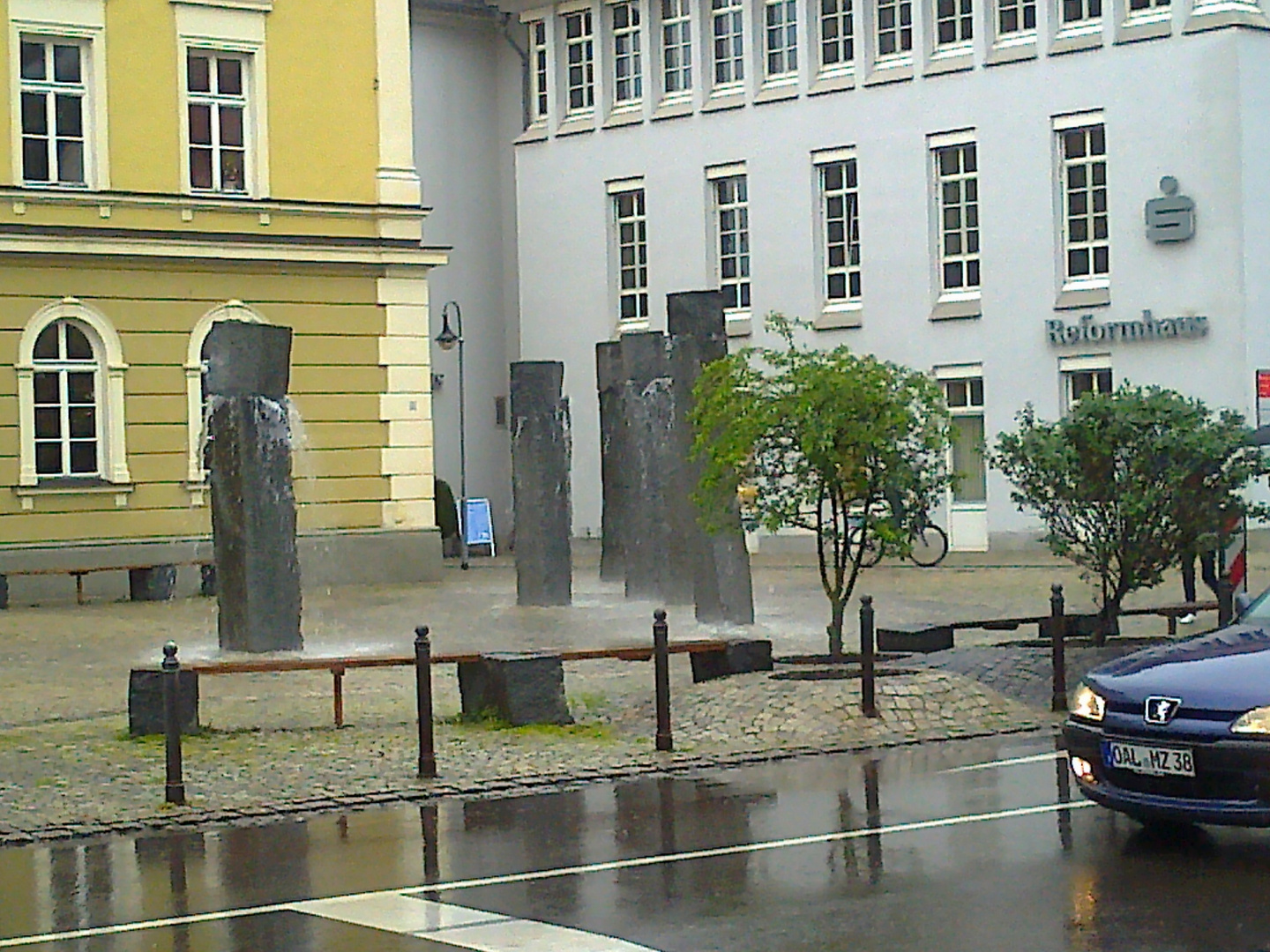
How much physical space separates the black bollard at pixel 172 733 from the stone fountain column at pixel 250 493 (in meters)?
9.58

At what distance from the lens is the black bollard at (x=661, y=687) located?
15.0 m

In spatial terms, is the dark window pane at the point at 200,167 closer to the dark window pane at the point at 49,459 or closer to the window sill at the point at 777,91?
the dark window pane at the point at 49,459

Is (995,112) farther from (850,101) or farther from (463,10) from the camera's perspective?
(463,10)

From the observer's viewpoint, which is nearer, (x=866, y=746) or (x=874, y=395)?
(x=866, y=746)

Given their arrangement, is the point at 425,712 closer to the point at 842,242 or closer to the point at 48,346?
the point at 48,346

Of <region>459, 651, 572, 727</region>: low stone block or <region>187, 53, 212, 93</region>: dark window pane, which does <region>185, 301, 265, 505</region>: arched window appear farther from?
<region>459, 651, 572, 727</region>: low stone block

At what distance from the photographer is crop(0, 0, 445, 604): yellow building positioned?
32438mm

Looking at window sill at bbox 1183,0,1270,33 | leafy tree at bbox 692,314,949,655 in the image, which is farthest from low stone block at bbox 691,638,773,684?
window sill at bbox 1183,0,1270,33

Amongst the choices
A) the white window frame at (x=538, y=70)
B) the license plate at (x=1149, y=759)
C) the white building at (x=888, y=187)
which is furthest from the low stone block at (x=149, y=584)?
the license plate at (x=1149, y=759)

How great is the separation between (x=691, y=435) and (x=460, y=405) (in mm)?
23696

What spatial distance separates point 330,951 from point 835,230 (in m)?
36.1

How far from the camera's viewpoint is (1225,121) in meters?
37.9

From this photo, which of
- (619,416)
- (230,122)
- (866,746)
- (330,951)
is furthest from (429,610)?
(330,951)

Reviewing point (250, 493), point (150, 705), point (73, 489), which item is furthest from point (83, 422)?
point (150, 705)
